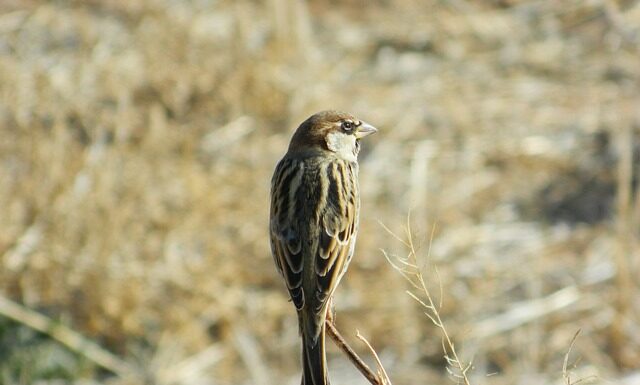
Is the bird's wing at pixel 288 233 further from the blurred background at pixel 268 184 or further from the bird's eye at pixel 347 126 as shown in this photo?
the blurred background at pixel 268 184

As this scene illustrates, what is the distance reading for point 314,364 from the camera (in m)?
3.53

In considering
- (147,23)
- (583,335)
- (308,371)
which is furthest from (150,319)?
(308,371)

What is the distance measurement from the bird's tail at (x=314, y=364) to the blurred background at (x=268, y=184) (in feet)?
11.3

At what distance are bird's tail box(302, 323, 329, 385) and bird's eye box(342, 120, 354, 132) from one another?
708mm

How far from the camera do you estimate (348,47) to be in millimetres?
10891

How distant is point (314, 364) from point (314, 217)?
1.57 ft

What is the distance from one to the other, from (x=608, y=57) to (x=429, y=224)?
3386mm

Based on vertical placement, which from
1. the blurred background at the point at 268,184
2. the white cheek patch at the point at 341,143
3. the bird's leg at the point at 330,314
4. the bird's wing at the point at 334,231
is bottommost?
the blurred background at the point at 268,184

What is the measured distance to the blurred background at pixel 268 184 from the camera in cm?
736

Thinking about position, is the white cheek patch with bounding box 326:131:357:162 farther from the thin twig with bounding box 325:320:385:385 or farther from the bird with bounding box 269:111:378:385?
the thin twig with bounding box 325:320:385:385

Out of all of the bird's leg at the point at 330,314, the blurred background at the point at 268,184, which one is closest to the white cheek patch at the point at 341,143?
the bird's leg at the point at 330,314

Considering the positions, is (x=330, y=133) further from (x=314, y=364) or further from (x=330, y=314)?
(x=314, y=364)

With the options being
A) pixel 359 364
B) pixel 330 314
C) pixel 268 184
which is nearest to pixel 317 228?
pixel 330 314

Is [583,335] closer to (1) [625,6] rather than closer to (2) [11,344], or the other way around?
(2) [11,344]
